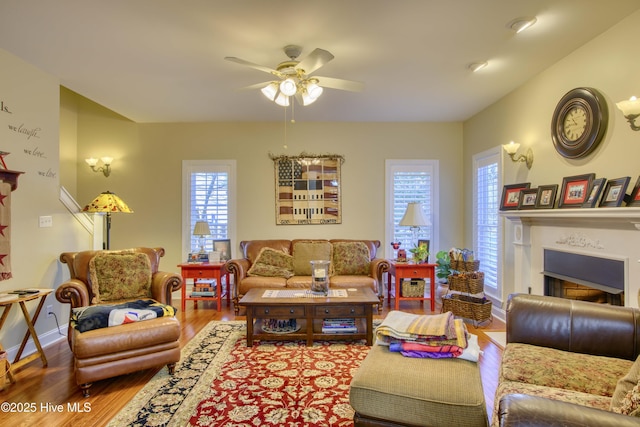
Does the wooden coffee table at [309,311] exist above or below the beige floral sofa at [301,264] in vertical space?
below

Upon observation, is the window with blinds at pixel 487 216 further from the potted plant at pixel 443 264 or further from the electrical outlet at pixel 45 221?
the electrical outlet at pixel 45 221

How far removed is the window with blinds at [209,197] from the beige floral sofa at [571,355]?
4.24 m

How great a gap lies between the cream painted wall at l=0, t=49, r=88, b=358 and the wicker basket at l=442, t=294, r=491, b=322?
426 centimetres

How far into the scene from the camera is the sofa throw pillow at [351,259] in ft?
15.7

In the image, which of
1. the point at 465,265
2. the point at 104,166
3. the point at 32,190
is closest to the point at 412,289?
the point at 465,265

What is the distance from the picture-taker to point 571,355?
1914mm

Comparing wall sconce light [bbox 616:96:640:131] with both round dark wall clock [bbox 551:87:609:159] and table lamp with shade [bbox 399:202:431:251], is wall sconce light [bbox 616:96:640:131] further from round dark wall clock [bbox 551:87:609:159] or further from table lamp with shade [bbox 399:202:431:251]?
table lamp with shade [bbox 399:202:431:251]

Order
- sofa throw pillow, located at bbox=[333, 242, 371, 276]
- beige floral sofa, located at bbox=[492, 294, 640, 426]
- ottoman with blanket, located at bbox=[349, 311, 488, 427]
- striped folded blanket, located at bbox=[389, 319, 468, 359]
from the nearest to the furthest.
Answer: beige floral sofa, located at bbox=[492, 294, 640, 426], ottoman with blanket, located at bbox=[349, 311, 488, 427], striped folded blanket, located at bbox=[389, 319, 468, 359], sofa throw pillow, located at bbox=[333, 242, 371, 276]

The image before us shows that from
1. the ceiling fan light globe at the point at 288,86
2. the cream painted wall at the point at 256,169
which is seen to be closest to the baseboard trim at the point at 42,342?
the cream painted wall at the point at 256,169

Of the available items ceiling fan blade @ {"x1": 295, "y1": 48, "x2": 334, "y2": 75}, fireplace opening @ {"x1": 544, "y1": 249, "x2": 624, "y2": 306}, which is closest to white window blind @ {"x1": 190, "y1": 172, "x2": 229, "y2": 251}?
ceiling fan blade @ {"x1": 295, "y1": 48, "x2": 334, "y2": 75}

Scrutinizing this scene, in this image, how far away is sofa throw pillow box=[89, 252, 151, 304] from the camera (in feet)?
11.0

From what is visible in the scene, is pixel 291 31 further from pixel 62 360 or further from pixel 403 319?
pixel 62 360

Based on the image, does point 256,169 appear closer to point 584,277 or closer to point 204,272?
point 204,272

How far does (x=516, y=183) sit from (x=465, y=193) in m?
1.41
